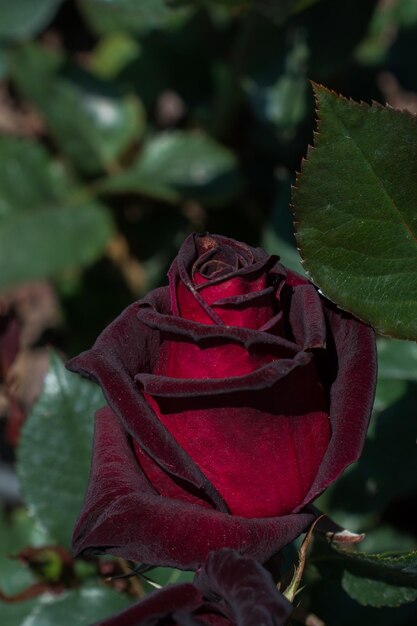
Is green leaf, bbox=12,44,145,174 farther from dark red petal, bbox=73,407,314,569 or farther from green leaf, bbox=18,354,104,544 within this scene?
dark red petal, bbox=73,407,314,569

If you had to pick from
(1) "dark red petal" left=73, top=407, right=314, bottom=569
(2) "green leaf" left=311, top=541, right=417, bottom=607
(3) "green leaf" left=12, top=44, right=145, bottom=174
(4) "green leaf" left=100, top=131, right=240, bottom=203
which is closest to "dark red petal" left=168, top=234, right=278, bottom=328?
(1) "dark red petal" left=73, top=407, right=314, bottom=569

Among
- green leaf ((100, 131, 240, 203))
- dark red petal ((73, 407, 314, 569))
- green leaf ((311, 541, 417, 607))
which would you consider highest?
green leaf ((100, 131, 240, 203))

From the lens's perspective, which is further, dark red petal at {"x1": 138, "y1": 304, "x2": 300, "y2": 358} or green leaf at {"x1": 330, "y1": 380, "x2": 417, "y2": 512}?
green leaf at {"x1": 330, "y1": 380, "x2": 417, "y2": 512}

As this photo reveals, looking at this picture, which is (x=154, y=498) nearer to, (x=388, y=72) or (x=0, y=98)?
(x=388, y=72)

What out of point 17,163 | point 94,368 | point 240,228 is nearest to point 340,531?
point 94,368

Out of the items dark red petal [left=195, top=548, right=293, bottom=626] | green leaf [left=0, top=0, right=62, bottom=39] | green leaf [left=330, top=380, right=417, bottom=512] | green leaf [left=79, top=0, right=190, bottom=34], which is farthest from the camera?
green leaf [left=0, top=0, right=62, bottom=39]

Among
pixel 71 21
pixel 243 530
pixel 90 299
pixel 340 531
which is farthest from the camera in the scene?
pixel 71 21
